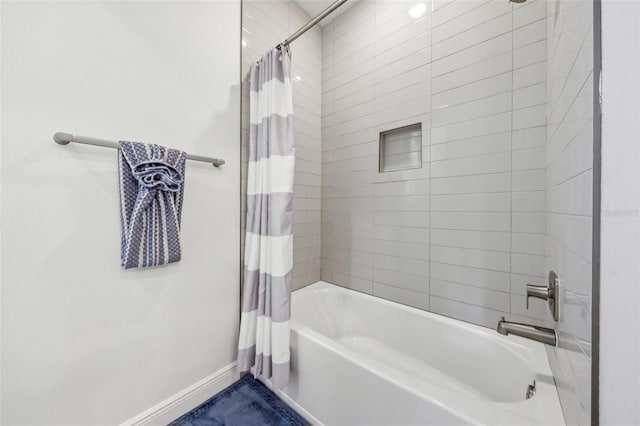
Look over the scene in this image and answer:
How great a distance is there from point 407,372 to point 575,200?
3.89 ft

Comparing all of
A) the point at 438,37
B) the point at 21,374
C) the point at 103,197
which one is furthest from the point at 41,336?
the point at 438,37

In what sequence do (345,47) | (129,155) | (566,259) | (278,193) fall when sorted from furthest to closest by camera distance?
(345,47) → (278,193) → (129,155) → (566,259)

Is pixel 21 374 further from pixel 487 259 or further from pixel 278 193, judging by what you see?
pixel 487 259

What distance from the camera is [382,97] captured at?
175 centimetres

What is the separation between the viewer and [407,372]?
1.29 m

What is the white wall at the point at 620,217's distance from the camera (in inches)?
13.3

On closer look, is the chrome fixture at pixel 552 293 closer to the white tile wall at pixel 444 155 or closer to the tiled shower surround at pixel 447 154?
the tiled shower surround at pixel 447 154

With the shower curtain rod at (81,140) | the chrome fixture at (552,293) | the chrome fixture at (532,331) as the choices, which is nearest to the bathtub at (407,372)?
the chrome fixture at (532,331)

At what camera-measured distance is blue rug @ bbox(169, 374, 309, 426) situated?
3.88ft

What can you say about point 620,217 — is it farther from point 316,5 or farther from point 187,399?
point 316,5

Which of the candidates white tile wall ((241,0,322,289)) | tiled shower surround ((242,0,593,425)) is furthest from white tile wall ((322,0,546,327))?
white tile wall ((241,0,322,289))

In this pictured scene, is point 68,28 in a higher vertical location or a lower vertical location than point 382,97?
lower

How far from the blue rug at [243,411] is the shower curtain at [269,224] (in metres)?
0.18

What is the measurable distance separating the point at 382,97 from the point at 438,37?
1.54ft
